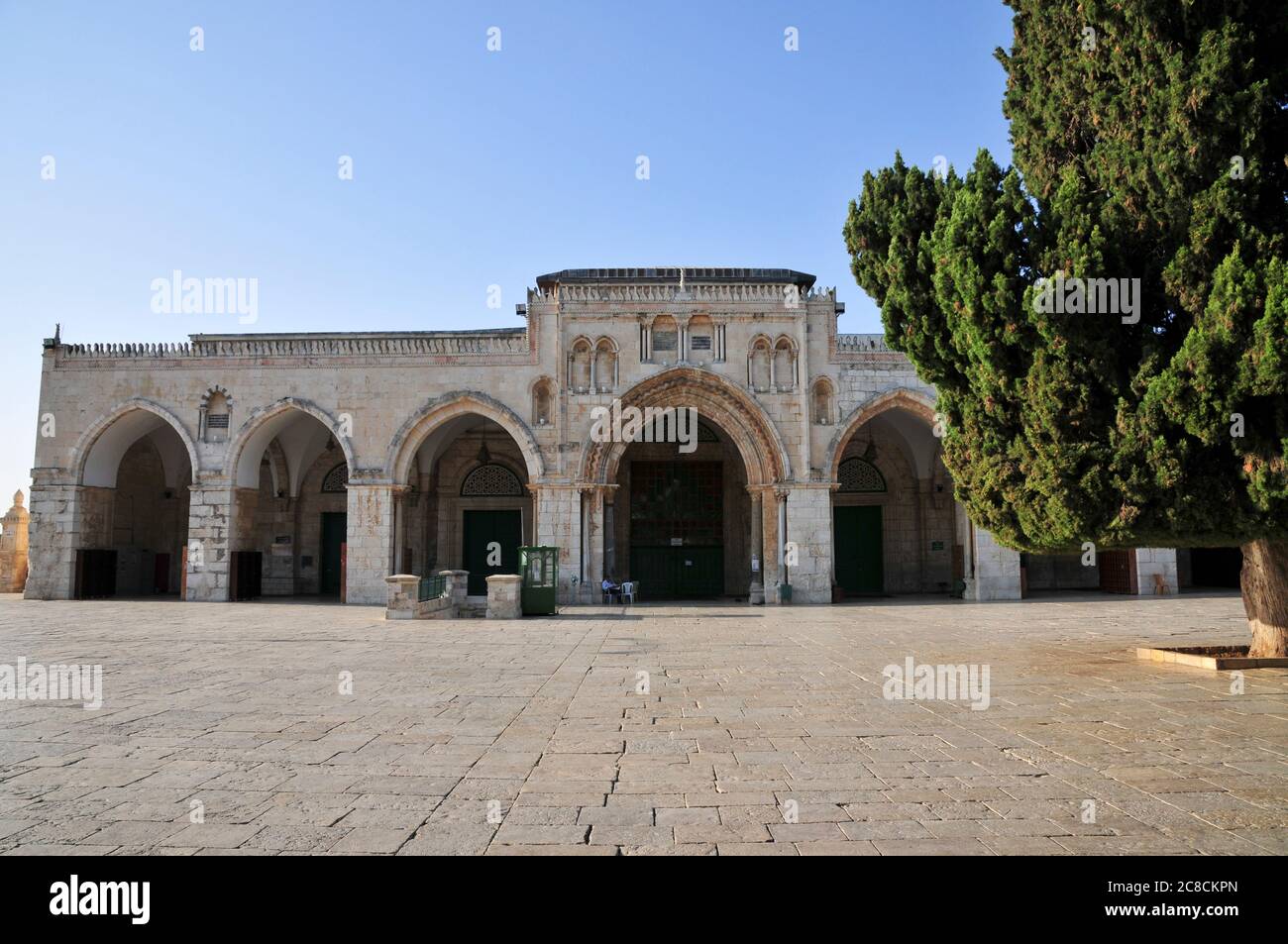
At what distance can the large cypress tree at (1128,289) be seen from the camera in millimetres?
7879

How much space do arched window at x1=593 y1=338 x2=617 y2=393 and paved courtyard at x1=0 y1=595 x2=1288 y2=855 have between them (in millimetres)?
11378

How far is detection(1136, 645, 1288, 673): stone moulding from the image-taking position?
8633mm

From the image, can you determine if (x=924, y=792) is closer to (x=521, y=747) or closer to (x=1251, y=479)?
(x=521, y=747)

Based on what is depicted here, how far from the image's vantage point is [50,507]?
21.9m

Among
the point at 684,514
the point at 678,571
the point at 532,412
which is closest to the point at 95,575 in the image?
the point at 532,412

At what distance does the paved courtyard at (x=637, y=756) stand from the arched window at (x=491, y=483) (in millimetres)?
14426

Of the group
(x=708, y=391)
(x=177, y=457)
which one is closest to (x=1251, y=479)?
(x=708, y=391)

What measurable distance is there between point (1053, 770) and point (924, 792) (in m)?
1.04

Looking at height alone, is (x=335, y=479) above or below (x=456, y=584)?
above

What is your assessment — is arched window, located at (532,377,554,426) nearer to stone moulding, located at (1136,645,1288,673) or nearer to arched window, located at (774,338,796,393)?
arched window, located at (774,338,796,393)

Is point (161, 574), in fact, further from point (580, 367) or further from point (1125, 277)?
point (1125, 277)

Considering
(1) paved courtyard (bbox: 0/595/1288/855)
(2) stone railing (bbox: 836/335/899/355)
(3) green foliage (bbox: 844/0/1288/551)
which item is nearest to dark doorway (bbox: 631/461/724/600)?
(2) stone railing (bbox: 836/335/899/355)

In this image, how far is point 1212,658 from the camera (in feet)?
28.8

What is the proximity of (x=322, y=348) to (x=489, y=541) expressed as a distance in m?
7.54
